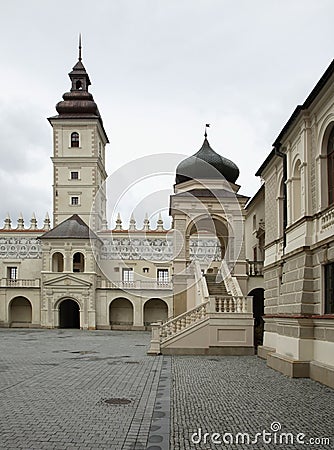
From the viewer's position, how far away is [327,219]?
42.6 ft

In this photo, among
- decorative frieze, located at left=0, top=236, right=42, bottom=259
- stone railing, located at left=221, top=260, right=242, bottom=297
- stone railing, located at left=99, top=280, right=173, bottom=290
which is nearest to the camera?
stone railing, located at left=221, top=260, right=242, bottom=297

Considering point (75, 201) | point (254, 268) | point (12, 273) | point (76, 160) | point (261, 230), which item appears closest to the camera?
point (261, 230)

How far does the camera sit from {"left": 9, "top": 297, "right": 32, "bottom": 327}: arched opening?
160 ft

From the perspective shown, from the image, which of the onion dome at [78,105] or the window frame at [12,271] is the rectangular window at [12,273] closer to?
the window frame at [12,271]

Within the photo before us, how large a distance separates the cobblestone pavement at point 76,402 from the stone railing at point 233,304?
3.47 meters

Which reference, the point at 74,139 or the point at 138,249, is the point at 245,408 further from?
the point at 74,139

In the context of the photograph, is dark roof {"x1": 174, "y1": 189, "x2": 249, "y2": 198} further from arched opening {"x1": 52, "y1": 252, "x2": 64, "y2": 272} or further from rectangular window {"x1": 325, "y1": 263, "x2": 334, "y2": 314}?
arched opening {"x1": 52, "y1": 252, "x2": 64, "y2": 272}

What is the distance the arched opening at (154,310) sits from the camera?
4841cm

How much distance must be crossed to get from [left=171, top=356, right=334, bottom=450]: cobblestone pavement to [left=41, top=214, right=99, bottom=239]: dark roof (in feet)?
110

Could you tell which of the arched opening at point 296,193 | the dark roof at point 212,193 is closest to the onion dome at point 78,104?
the dark roof at point 212,193

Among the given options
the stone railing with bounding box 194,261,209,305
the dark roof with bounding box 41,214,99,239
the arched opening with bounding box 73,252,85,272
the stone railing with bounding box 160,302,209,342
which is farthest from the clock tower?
the stone railing with bounding box 160,302,209,342

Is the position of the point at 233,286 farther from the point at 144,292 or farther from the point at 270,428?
the point at 144,292

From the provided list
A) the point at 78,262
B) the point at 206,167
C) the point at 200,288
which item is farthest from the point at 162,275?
the point at 200,288

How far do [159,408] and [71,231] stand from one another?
129 ft
